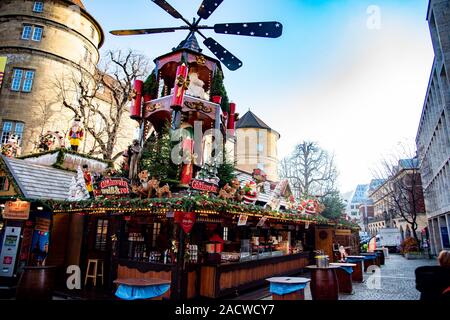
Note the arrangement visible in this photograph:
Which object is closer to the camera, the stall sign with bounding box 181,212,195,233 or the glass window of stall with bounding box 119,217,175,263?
the stall sign with bounding box 181,212,195,233

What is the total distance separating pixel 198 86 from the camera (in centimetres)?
1504

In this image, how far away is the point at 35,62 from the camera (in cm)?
2547

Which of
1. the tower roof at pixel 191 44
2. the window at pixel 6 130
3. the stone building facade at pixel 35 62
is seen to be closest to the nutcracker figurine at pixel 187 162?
the tower roof at pixel 191 44

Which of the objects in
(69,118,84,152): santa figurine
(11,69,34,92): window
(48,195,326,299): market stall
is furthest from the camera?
(11,69,34,92): window

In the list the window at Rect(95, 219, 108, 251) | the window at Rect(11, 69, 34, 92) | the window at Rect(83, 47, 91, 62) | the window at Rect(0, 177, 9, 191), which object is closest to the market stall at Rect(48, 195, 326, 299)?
the window at Rect(95, 219, 108, 251)

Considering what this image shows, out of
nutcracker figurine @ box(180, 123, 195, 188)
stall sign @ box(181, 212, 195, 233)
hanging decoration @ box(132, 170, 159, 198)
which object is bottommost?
stall sign @ box(181, 212, 195, 233)

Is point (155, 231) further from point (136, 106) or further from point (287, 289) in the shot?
point (136, 106)

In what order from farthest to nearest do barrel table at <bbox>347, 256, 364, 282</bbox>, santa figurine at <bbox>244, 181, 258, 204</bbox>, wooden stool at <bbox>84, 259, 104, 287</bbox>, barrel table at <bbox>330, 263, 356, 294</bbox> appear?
barrel table at <bbox>347, 256, 364, 282</bbox>, wooden stool at <bbox>84, 259, 104, 287</bbox>, santa figurine at <bbox>244, 181, 258, 204</bbox>, barrel table at <bbox>330, 263, 356, 294</bbox>

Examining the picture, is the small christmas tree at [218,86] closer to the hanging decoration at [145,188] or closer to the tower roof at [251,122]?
the hanging decoration at [145,188]

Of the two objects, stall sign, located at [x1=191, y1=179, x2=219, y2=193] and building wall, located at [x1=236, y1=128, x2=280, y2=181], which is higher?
building wall, located at [x1=236, y1=128, x2=280, y2=181]

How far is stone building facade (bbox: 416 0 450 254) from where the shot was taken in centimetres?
1928

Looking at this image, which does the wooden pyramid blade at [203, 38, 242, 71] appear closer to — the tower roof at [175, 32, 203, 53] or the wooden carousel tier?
the tower roof at [175, 32, 203, 53]

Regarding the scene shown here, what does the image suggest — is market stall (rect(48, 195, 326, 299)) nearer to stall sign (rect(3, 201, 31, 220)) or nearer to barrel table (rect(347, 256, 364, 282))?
stall sign (rect(3, 201, 31, 220))

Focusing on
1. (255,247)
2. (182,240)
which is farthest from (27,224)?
(255,247)
